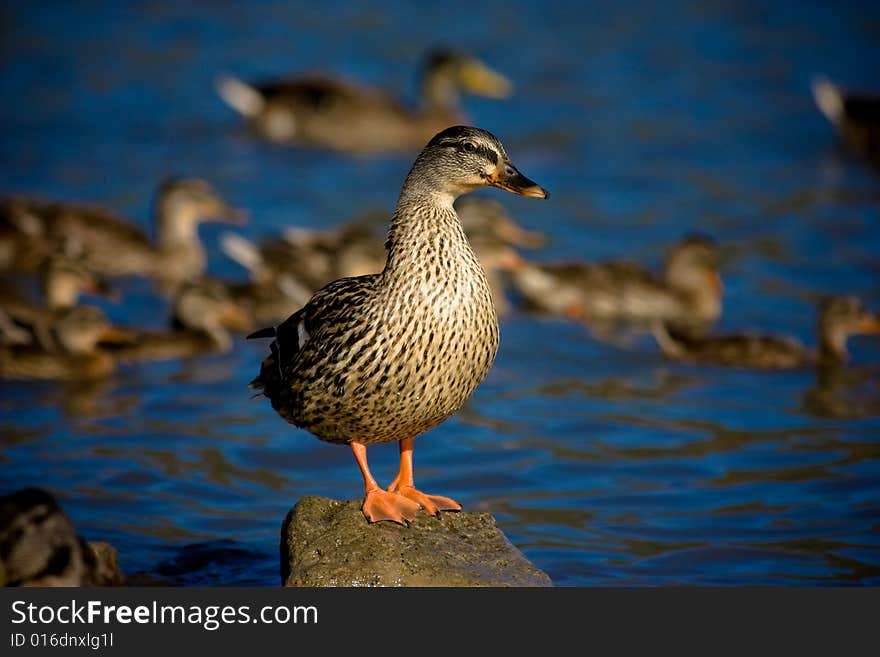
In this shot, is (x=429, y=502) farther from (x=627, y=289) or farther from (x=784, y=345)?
(x=627, y=289)

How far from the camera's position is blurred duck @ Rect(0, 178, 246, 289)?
1127 cm

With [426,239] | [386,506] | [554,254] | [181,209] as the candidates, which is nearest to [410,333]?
[426,239]

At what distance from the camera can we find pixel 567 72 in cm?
1650

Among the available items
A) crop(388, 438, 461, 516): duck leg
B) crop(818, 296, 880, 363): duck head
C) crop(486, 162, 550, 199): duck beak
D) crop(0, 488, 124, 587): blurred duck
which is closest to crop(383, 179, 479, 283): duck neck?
crop(486, 162, 550, 199): duck beak

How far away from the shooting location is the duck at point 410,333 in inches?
215

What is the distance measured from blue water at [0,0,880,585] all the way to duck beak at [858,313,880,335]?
0.82 ft

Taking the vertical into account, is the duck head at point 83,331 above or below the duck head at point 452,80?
below

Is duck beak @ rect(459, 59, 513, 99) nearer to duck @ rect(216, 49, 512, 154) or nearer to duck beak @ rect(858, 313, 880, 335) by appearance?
duck @ rect(216, 49, 512, 154)

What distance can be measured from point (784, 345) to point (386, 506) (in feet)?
14.9

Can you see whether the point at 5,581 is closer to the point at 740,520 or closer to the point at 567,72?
the point at 740,520

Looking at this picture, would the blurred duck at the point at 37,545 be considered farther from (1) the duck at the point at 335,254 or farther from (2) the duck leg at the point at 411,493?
(1) the duck at the point at 335,254

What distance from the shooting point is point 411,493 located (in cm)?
592

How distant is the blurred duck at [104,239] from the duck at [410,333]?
5469mm

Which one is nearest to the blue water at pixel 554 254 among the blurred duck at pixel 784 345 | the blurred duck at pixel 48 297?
the blurred duck at pixel 784 345
